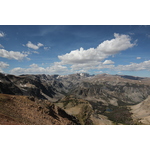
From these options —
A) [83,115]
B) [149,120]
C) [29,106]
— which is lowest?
[149,120]

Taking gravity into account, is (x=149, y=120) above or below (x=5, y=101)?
below

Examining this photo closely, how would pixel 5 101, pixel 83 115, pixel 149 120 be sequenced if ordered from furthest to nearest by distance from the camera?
1. pixel 149 120
2. pixel 83 115
3. pixel 5 101

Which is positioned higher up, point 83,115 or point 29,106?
point 29,106

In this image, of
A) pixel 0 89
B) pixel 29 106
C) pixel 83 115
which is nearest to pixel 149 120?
pixel 83 115

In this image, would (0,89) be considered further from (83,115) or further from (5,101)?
(5,101)

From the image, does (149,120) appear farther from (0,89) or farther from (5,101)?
(0,89)

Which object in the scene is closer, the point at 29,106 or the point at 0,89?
the point at 29,106

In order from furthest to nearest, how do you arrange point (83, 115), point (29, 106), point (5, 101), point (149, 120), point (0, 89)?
point (149, 120), point (0, 89), point (83, 115), point (29, 106), point (5, 101)

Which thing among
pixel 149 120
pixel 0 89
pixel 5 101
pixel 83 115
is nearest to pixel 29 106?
pixel 5 101

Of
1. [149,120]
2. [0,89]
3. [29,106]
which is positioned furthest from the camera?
[149,120]
